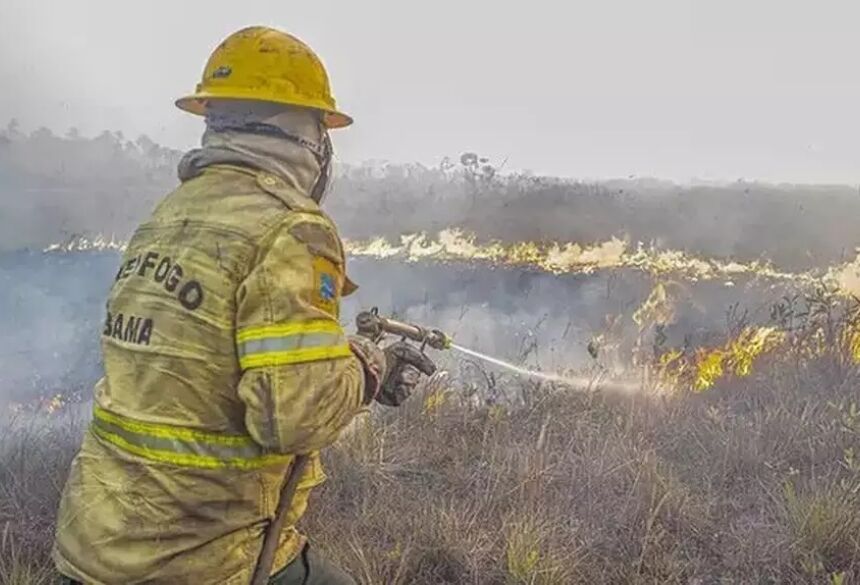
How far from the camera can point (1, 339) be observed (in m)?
7.02

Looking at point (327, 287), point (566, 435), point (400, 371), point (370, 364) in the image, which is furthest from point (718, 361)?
point (327, 287)

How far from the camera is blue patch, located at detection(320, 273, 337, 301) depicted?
5.73ft

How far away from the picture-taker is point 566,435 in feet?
13.9

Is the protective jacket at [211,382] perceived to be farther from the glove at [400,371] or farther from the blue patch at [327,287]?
the glove at [400,371]

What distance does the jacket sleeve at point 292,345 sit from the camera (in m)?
1.65

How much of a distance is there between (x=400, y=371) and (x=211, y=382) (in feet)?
1.98

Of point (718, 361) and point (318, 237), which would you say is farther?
point (718, 361)

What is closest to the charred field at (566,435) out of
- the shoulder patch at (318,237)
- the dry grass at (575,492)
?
the dry grass at (575,492)

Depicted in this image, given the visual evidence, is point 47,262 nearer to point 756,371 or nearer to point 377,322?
point 756,371

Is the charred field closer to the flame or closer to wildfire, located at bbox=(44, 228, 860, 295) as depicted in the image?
the flame

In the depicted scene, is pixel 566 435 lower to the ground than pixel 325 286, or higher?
lower

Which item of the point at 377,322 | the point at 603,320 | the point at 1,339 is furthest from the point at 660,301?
the point at 377,322

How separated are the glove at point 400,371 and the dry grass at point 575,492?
0.95m

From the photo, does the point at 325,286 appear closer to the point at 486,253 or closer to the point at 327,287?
the point at 327,287
